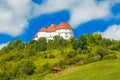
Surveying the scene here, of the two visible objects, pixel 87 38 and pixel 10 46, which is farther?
pixel 10 46

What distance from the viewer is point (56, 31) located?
165m

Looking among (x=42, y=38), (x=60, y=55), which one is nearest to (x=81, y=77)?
(x=60, y=55)

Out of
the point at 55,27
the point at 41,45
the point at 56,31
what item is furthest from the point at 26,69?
the point at 55,27

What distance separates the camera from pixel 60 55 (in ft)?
397

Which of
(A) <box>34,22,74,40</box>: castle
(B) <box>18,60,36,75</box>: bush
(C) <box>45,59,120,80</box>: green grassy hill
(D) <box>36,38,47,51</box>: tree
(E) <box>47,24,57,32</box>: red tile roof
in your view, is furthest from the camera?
(E) <box>47,24,57,32</box>: red tile roof

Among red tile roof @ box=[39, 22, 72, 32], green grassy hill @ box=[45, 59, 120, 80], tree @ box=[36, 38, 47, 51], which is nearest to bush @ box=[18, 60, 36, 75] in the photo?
green grassy hill @ box=[45, 59, 120, 80]

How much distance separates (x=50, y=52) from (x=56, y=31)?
109 ft

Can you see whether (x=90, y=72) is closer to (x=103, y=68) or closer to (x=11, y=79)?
(x=103, y=68)

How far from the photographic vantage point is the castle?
162250mm

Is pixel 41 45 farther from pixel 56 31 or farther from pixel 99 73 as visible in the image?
pixel 99 73

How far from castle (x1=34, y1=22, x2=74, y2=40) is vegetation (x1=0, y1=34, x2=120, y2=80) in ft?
27.8

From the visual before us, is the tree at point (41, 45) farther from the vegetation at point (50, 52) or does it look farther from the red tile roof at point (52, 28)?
the red tile roof at point (52, 28)

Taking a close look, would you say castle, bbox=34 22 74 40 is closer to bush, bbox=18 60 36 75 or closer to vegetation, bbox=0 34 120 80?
vegetation, bbox=0 34 120 80

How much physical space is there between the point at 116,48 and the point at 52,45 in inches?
1315
